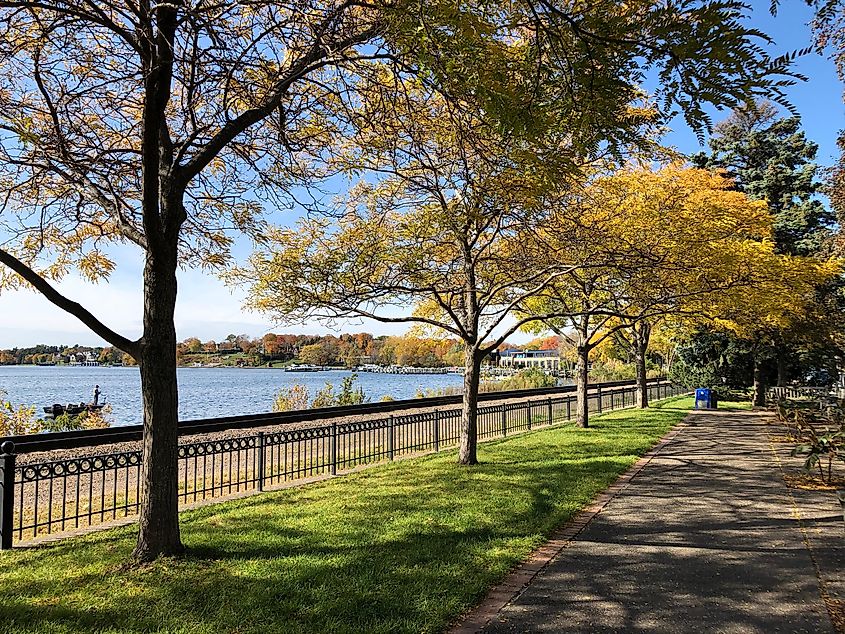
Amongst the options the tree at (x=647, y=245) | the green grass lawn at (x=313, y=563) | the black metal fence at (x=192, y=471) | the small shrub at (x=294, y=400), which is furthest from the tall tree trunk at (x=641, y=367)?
the green grass lawn at (x=313, y=563)

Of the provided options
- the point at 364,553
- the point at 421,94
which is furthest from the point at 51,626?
the point at 421,94

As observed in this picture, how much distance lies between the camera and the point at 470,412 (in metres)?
11.6

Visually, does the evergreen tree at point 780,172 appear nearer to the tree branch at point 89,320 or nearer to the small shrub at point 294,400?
the small shrub at point 294,400

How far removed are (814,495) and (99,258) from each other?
12427 millimetres

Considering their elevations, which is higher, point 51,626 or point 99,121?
point 99,121

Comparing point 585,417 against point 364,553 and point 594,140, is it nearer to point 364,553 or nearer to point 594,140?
point 364,553

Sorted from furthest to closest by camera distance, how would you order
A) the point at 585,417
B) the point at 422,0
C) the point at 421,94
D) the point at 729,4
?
the point at 585,417 < the point at 421,94 < the point at 422,0 < the point at 729,4

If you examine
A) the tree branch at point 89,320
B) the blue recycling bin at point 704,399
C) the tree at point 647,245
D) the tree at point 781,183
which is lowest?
the blue recycling bin at point 704,399

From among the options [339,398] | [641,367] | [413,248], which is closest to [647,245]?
[413,248]

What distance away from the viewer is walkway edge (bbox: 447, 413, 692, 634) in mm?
4465

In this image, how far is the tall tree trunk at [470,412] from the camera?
1146 cm

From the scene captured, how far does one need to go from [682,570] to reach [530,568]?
1.51 m

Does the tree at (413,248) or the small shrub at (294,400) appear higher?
the tree at (413,248)

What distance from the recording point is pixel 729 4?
2.68 meters
